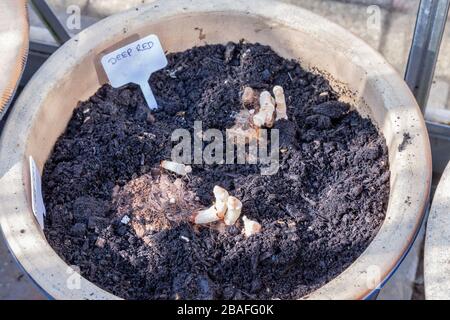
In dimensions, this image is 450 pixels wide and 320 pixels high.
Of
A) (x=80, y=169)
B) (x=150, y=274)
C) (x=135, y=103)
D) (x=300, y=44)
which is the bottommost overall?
(x=150, y=274)

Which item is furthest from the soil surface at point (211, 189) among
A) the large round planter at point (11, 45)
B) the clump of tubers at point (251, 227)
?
the large round planter at point (11, 45)

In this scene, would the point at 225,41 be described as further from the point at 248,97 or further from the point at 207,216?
the point at 207,216

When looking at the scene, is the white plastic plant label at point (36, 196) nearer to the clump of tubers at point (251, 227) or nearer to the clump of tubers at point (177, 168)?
the clump of tubers at point (177, 168)

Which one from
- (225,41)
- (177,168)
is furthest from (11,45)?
(225,41)
